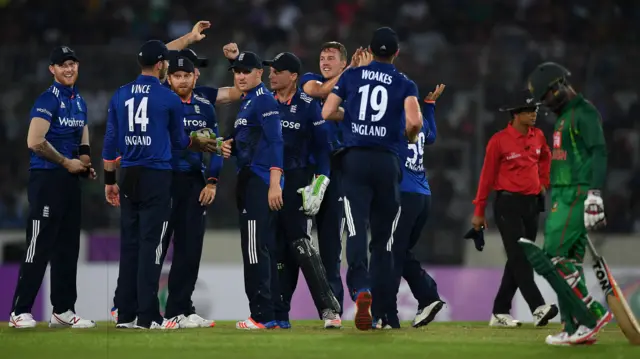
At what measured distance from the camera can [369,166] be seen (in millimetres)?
9008

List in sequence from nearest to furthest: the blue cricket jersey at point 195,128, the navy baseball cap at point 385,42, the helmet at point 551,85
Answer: the helmet at point 551,85
the navy baseball cap at point 385,42
the blue cricket jersey at point 195,128

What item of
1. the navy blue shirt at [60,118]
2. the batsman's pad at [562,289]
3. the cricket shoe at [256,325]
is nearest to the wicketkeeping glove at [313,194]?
the cricket shoe at [256,325]

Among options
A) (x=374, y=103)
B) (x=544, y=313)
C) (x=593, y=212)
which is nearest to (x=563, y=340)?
(x=593, y=212)

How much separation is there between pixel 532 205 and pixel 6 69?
29.6 feet

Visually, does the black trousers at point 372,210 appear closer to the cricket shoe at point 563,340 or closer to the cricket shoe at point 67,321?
the cricket shoe at point 563,340

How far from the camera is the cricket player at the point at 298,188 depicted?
10.0 metres

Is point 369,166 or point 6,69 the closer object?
point 369,166

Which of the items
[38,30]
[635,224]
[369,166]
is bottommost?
[635,224]

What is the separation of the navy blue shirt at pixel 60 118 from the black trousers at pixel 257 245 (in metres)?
1.86

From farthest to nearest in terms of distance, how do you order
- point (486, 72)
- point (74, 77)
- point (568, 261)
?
point (486, 72) → point (74, 77) → point (568, 261)

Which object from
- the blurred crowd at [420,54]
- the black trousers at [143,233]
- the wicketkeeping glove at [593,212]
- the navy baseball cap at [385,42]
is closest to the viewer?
the wicketkeeping glove at [593,212]

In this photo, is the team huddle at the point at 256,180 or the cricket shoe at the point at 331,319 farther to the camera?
the cricket shoe at the point at 331,319

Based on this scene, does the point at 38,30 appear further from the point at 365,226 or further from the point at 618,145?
the point at 365,226

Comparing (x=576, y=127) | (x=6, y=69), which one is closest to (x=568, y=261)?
(x=576, y=127)
